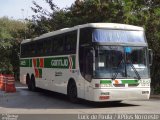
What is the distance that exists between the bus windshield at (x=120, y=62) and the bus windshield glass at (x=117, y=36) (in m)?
0.37

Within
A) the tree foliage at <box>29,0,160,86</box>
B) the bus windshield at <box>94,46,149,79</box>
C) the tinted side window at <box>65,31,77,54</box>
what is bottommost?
the bus windshield at <box>94,46,149,79</box>

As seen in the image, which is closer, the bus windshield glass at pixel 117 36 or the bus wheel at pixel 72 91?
the bus windshield glass at pixel 117 36

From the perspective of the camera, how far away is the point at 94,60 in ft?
53.6

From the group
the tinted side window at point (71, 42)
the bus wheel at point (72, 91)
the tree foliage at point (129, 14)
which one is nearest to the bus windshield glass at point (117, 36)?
the tinted side window at point (71, 42)

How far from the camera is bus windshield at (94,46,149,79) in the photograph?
53.8ft

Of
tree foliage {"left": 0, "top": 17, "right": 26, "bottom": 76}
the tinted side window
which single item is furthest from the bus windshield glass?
tree foliage {"left": 0, "top": 17, "right": 26, "bottom": 76}

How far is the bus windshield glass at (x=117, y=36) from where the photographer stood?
55.2 ft

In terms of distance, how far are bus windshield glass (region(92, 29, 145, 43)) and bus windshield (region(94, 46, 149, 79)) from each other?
369mm

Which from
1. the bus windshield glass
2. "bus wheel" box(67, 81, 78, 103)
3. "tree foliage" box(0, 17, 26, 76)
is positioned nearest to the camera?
the bus windshield glass

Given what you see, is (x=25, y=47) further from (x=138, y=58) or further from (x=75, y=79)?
(x=138, y=58)

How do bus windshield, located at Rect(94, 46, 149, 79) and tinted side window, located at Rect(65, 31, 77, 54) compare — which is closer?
bus windshield, located at Rect(94, 46, 149, 79)

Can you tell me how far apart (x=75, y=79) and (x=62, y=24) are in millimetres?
14616

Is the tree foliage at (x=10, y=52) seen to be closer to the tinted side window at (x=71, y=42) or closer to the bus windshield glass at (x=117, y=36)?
the tinted side window at (x=71, y=42)

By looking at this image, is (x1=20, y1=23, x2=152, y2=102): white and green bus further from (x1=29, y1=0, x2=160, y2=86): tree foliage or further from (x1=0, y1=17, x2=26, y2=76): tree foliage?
(x1=0, y1=17, x2=26, y2=76): tree foliage
